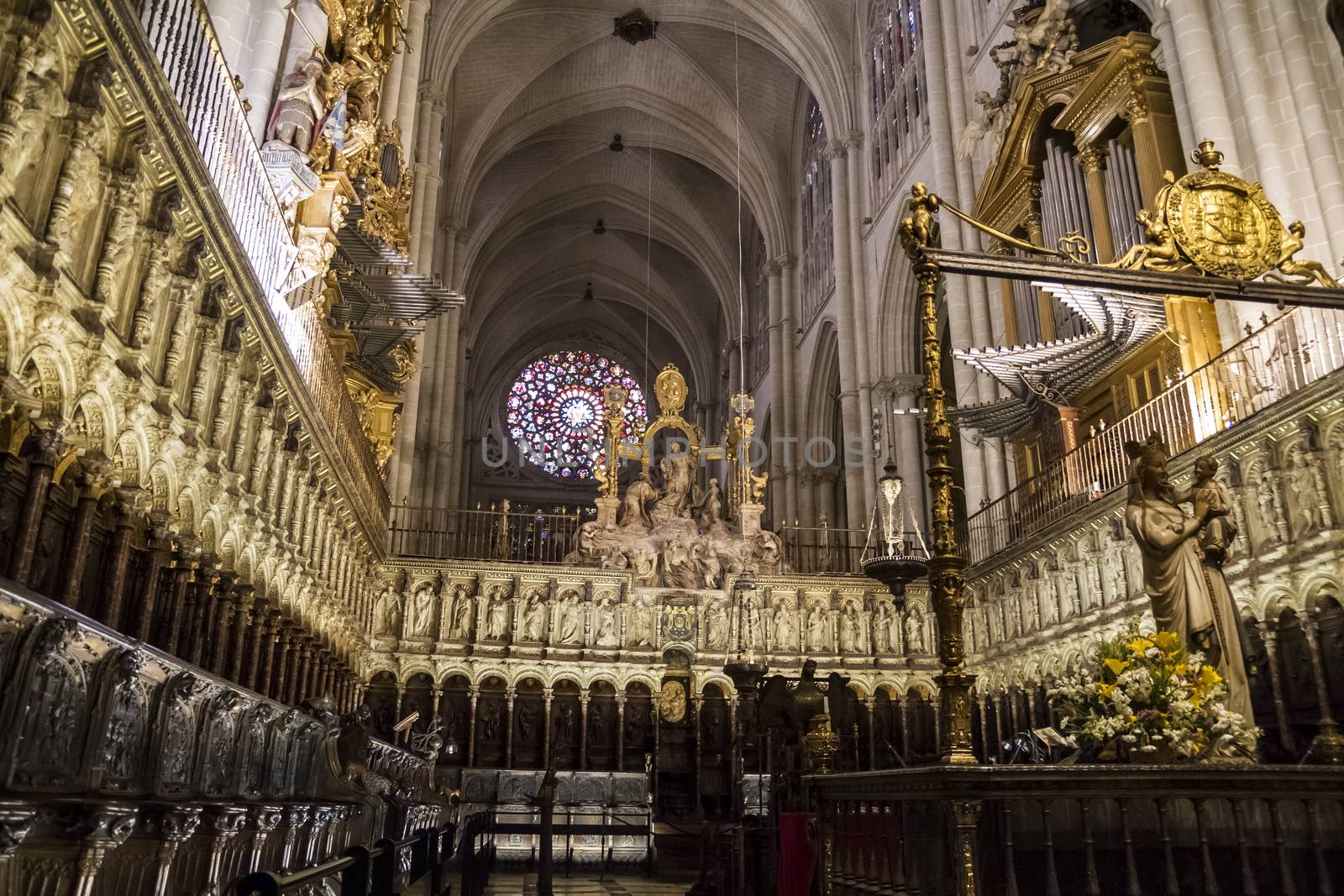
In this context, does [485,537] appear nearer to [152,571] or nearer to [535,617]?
[535,617]

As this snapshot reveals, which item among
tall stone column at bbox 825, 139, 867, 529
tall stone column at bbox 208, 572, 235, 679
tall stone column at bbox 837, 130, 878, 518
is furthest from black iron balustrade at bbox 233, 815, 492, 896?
tall stone column at bbox 825, 139, 867, 529

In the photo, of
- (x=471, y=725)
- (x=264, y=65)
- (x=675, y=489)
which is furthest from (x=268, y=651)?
(x=675, y=489)

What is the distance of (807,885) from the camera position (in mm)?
7086

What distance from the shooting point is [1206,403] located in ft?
33.9

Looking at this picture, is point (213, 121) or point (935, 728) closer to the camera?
point (213, 121)

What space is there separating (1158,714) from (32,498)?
231 inches

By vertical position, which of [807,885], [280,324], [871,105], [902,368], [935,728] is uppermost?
[871,105]

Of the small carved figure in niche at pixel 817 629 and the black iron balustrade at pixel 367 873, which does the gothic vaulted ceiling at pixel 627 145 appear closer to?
the small carved figure in niche at pixel 817 629

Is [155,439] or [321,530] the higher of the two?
[321,530]

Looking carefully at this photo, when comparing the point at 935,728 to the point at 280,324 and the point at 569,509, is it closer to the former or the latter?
the point at 280,324

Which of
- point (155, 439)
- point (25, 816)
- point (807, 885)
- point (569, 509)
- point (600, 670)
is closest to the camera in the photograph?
point (25, 816)

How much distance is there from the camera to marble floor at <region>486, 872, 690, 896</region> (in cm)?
902

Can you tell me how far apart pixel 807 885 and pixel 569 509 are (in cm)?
2952

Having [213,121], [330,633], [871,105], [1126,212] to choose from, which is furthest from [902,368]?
[213,121]
